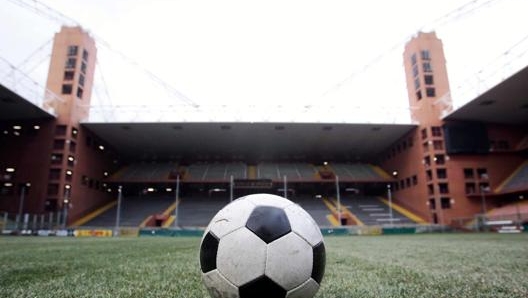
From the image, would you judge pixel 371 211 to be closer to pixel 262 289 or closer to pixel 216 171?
pixel 216 171

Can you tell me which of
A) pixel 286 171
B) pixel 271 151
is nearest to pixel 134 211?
pixel 271 151

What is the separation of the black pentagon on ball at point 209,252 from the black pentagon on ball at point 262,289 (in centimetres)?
28

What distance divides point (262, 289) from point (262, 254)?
21cm

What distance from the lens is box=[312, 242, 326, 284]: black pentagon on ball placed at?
234 centimetres

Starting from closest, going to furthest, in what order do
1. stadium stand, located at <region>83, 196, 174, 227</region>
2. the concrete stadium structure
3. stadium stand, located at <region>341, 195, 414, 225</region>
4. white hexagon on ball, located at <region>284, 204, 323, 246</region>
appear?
white hexagon on ball, located at <region>284, 204, 323, 246</region> → the concrete stadium structure → stadium stand, located at <region>83, 196, 174, 227</region> → stadium stand, located at <region>341, 195, 414, 225</region>

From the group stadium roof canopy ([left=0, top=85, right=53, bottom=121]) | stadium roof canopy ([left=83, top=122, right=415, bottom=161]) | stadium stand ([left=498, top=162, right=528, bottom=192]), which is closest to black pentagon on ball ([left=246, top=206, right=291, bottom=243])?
stadium roof canopy ([left=0, top=85, right=53, bottom=121])

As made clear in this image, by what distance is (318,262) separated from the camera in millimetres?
2398

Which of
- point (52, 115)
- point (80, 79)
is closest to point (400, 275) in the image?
point (52, 115)

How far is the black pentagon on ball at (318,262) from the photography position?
2.34m

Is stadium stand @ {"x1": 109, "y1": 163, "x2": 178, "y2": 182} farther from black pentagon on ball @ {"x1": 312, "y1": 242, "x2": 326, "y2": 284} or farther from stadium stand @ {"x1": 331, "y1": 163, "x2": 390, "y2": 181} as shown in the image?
black pentagon on ball @ {"x1": 312, "y1": 242, "x2": 326, "y2": 284}

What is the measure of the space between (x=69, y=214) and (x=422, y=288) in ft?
116

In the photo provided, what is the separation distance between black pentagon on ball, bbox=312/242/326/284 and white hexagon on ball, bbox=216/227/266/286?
0.41 metres

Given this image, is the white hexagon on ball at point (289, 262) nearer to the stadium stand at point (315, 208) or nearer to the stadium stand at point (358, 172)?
the stadium stand at point (315, 208)

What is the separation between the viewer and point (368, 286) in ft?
11.1
